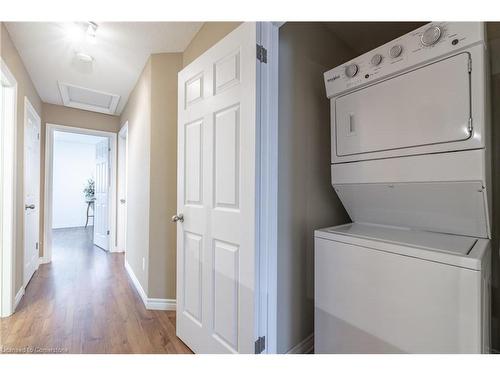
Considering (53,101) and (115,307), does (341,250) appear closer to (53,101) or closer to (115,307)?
(115,307)

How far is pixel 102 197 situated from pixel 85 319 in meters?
2.63

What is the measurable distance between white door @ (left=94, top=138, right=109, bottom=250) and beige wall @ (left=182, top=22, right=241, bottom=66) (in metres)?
2.69

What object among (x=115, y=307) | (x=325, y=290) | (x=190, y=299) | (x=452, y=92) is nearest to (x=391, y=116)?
(x=452, y=92)

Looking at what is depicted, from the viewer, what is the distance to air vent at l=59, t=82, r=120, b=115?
2936 millimetres

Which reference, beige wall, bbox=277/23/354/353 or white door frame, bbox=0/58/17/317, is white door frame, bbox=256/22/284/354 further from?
white door frame, bbox=0/58/17/317

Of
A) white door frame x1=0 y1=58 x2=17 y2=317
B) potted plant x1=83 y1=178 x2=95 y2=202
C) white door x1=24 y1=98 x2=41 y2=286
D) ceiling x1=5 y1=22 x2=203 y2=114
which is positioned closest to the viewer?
ceiling x1=5 y1=22 x2=203 y2=114

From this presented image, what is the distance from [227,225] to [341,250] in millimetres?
601

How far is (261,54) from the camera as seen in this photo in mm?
1188

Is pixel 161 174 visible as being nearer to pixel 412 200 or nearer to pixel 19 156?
pixel 19 156

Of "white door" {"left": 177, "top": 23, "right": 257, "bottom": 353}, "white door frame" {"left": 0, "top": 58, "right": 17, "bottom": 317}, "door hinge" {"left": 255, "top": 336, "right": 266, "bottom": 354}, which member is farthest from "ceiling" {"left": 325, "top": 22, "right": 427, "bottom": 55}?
"white door frame" {"left": 0, "top": 58, "right": 17, "bottom": 317}

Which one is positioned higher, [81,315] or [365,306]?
[365,306]

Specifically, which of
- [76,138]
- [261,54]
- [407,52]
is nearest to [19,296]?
[261,54]

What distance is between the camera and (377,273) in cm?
105

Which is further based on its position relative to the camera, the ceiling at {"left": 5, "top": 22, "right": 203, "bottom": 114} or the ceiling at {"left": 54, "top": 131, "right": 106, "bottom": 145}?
Answer: the ceiling at {"left": 54, "top": 131, "right": 106, "bottom": 145}
